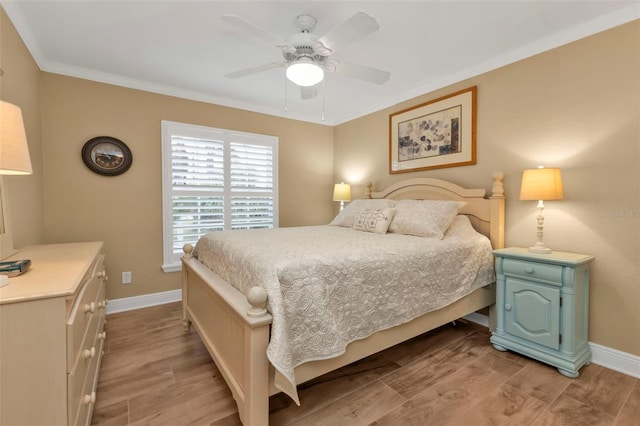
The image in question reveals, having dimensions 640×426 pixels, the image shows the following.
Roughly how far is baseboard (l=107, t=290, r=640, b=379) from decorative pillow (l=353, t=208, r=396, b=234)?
129cm

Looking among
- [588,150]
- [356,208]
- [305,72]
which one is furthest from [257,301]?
[588,150]

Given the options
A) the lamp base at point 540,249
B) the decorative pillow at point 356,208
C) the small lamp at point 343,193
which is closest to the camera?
the lamp base at point 540,249

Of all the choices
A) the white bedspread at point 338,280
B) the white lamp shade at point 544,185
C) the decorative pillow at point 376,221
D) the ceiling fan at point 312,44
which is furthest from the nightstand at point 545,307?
the ceiling fan at point 312,44

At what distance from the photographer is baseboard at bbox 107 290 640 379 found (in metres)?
1.99

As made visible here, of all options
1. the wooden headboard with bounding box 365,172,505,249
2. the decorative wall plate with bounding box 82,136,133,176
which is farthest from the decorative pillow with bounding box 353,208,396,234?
the decorative wall plate with bounding box 82,136,133,176

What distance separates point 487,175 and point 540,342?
1488mm

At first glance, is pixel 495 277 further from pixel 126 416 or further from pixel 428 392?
pixel 126 416

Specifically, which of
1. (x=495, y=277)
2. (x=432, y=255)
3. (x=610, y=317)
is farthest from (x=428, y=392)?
(x=610, y=317)

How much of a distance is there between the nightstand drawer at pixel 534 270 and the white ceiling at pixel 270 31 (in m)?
1.76

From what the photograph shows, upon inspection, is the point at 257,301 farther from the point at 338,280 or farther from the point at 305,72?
the point at 305,72

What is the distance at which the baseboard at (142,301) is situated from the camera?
306 cm

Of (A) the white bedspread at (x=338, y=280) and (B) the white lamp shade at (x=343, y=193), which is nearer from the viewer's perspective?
(A) the white bedspread at (x=338, y=280)

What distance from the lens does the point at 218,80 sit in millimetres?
3117

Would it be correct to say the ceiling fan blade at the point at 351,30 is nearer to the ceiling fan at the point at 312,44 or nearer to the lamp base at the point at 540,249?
the ceiling fan at the point at 312,44
